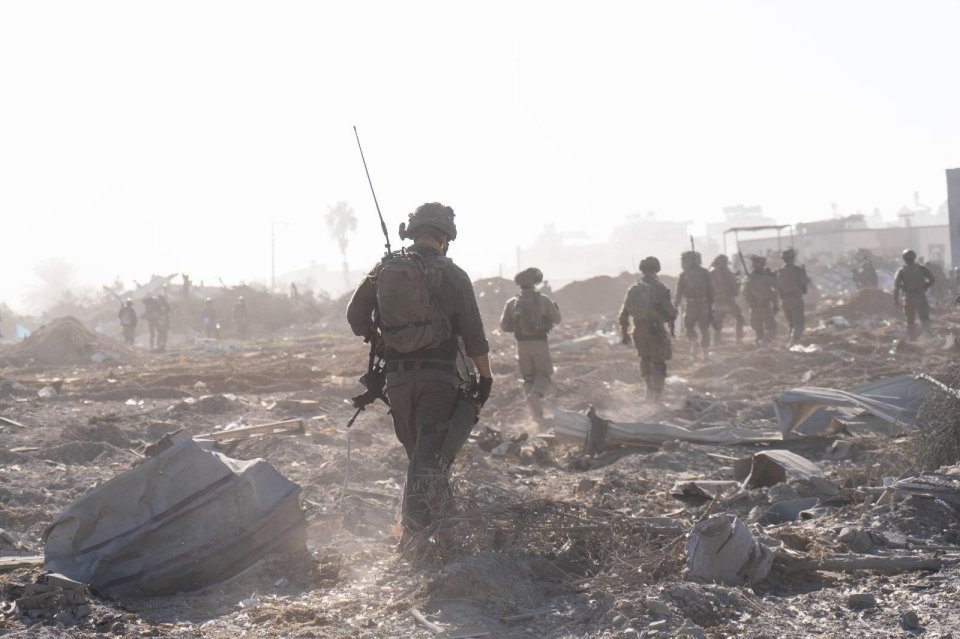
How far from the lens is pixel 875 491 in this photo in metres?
5.05

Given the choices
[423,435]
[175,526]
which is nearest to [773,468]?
[423,435]

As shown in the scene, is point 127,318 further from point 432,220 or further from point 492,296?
point 432,220

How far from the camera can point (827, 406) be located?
7.85 metres

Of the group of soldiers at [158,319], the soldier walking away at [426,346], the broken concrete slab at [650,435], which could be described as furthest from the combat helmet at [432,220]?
the group of soldiers at [158,319]

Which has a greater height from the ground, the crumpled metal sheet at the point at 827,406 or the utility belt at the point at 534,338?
the utility belt at the point at 534,338

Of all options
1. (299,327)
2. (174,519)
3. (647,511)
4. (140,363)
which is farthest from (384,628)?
(299,327)

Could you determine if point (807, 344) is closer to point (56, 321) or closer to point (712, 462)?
point (712, 462)

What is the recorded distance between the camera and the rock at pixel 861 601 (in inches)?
142

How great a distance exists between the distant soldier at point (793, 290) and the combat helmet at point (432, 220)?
40.8 feet

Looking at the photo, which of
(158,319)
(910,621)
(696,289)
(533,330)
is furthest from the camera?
(158,319)

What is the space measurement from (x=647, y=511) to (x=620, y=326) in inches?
222

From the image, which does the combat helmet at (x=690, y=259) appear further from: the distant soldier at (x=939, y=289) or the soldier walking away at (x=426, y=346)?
the distant soldier at (x=939, y=289)

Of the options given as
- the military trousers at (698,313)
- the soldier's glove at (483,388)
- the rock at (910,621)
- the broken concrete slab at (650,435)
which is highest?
the soldier's glove at (483,388)

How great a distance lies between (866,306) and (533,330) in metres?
16.2
